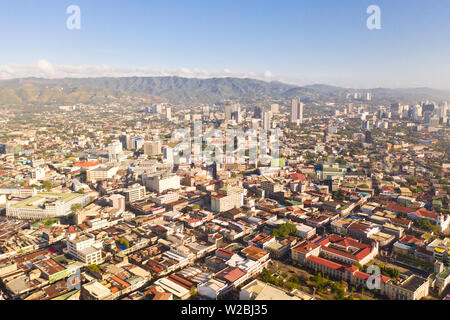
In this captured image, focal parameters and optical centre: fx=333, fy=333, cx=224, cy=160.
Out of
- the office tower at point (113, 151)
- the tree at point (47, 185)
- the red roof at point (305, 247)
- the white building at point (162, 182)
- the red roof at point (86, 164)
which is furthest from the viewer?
the office tower at point (113, 151)

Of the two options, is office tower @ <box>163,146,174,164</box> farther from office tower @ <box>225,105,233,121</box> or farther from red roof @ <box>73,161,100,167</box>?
office tower @ <box>225,105,233,121</box>

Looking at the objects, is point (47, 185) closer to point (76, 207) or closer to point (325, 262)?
point (76, 207)

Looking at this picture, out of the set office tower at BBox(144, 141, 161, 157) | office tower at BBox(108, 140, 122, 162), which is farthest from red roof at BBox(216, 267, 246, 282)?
office tower at BBox(144, 141, 161, 157)

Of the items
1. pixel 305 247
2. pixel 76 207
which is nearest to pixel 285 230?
pixel 305 247

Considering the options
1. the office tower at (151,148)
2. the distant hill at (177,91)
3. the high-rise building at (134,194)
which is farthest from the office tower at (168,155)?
the distant hill at (177,91)

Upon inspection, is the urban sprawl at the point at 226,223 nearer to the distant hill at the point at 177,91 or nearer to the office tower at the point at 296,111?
the office tower at the point at 296,111

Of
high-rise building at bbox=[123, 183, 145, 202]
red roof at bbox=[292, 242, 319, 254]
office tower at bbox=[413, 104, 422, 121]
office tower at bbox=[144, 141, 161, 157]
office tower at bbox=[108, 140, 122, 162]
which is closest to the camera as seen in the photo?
red roof at bbox=[292, 242, 319, 254]
